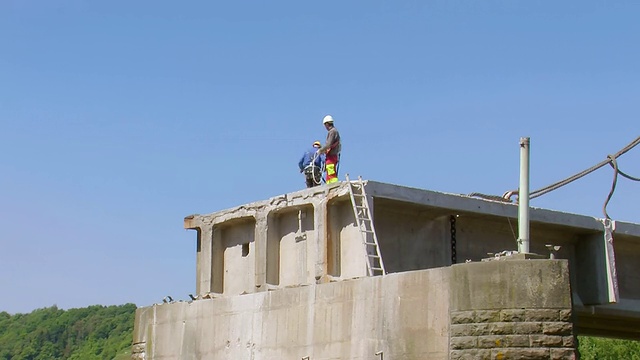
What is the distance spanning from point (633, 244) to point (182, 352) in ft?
33.6

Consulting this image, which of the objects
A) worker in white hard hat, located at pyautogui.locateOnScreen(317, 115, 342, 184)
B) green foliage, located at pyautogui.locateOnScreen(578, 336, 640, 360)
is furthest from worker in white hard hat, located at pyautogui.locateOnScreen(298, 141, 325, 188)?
green foliage, located at pyautogui.locateOnScreen(578, 336, 640, 360)

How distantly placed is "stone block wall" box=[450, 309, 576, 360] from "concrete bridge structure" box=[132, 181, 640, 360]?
0.02m

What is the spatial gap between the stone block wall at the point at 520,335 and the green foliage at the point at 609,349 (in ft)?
173

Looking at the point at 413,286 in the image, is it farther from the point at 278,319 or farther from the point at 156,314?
the point at 156,314

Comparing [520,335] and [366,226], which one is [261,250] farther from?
[520,335]

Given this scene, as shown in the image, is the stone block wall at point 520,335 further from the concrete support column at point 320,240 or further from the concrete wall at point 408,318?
the concrete support column at point 320,240

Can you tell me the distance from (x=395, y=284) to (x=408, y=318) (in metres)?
0.69

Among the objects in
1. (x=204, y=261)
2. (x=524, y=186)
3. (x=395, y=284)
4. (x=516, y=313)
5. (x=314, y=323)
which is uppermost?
(x=524, y=186)

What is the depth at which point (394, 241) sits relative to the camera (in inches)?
863

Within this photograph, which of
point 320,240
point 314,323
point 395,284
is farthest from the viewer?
point 320,240

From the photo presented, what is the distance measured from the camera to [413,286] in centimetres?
1872

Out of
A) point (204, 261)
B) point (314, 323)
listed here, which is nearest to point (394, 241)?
point (314, 323)

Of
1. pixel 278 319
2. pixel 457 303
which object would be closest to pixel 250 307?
pixel 278 319

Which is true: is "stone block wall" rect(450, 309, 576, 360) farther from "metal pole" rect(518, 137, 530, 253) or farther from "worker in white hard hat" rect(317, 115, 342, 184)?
"worker in white hard hat" rect(317, 115, 342, 184)
